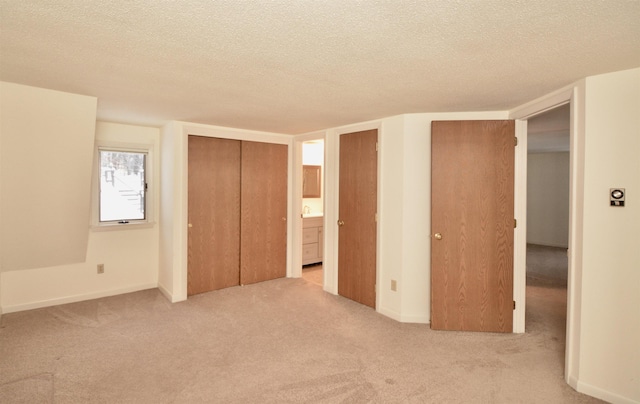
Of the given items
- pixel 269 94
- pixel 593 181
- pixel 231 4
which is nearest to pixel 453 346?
pixel 593 181

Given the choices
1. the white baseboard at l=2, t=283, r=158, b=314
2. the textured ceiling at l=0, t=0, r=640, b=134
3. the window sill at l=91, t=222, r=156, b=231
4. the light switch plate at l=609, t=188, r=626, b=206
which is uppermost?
the textured ceiling at l=0, t=0, r=640, b=134

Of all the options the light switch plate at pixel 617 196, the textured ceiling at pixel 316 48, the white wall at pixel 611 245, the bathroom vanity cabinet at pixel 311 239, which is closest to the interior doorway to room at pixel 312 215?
the bathroom vanity cabinet at pixel 311 239

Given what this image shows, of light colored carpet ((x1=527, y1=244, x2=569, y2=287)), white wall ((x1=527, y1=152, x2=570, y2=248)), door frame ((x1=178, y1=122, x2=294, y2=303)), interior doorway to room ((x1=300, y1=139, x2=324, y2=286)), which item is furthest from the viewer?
white wall ((x1=527, y1=152, x2=570, y2=248))

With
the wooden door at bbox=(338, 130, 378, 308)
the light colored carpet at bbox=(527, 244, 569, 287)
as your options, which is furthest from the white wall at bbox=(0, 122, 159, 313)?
the light colored carpet at bbox=(527, 244, 569, 287)

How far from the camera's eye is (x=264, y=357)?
2.61 meters

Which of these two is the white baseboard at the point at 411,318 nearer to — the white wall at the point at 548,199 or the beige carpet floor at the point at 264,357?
the beige carpet floor at the point at 264,357

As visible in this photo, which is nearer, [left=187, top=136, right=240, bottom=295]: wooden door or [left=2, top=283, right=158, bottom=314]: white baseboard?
[left=2, top=283, right=158, bottom=314]: white baseboard

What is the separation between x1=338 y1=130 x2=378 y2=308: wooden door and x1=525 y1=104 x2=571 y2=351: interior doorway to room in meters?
1.65

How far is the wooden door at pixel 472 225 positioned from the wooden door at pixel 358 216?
0.74 m

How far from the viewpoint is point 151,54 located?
6.16 ft

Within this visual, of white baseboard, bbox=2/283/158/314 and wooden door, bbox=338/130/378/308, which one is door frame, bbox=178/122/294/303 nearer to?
white baseboard, bbox=2/283/158/314

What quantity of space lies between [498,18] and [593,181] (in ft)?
4.68

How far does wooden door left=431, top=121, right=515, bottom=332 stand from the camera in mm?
3045

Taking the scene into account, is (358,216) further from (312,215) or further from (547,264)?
(547,264)
